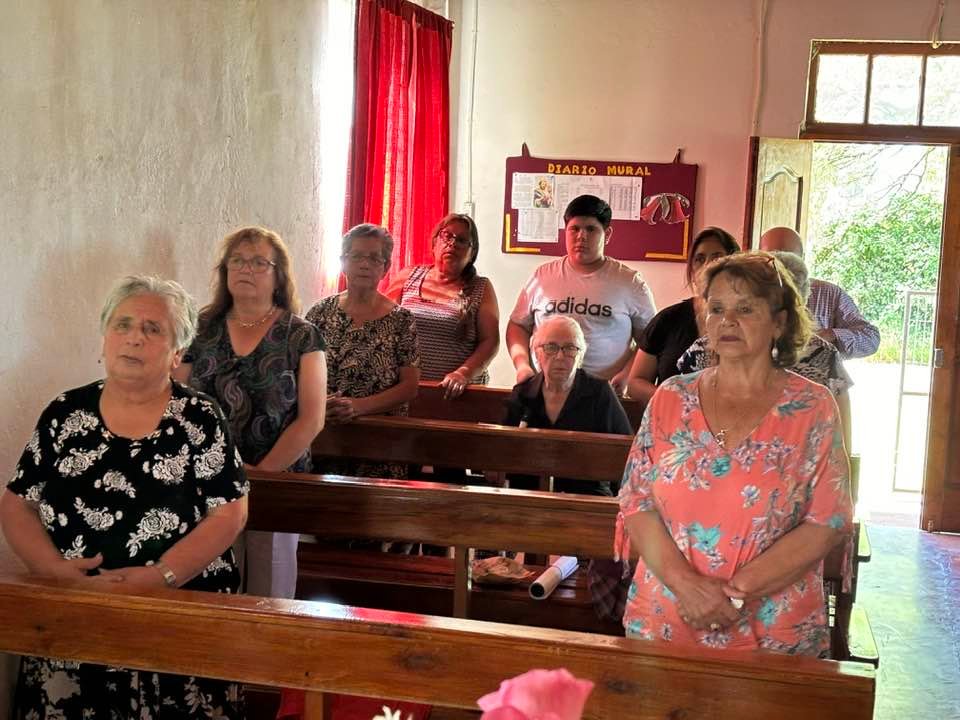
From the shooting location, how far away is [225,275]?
288cm

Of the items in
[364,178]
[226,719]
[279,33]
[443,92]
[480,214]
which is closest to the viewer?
[226,719]

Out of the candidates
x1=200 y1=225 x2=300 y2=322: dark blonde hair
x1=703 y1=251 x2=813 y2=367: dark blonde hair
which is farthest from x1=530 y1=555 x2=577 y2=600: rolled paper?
x1=200 y1=225 x2=300 y2=322: dark blonde hair

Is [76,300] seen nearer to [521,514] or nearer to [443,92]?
[521,514]

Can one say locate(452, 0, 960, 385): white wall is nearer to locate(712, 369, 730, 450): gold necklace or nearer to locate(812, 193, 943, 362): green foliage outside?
locate(712, 369, 730, 450): gold necklace

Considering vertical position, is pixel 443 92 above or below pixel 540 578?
above

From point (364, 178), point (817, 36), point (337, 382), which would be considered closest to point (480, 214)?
point (364, 178)

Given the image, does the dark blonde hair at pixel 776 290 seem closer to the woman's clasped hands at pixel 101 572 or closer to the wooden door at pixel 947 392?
the woman's clasped hands at pixel 101 572

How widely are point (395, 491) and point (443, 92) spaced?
12.1 ft

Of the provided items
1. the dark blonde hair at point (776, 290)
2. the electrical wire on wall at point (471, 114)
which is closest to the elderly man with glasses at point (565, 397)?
the dark blonde hair at point (776, 290)

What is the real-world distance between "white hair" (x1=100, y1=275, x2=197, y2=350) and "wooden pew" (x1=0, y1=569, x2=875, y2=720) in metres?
0.55

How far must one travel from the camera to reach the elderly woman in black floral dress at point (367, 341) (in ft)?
11.6

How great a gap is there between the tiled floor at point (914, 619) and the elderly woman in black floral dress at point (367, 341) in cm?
193

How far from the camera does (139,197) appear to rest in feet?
9.75

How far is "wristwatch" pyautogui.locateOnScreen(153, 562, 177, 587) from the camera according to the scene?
2.09 m
